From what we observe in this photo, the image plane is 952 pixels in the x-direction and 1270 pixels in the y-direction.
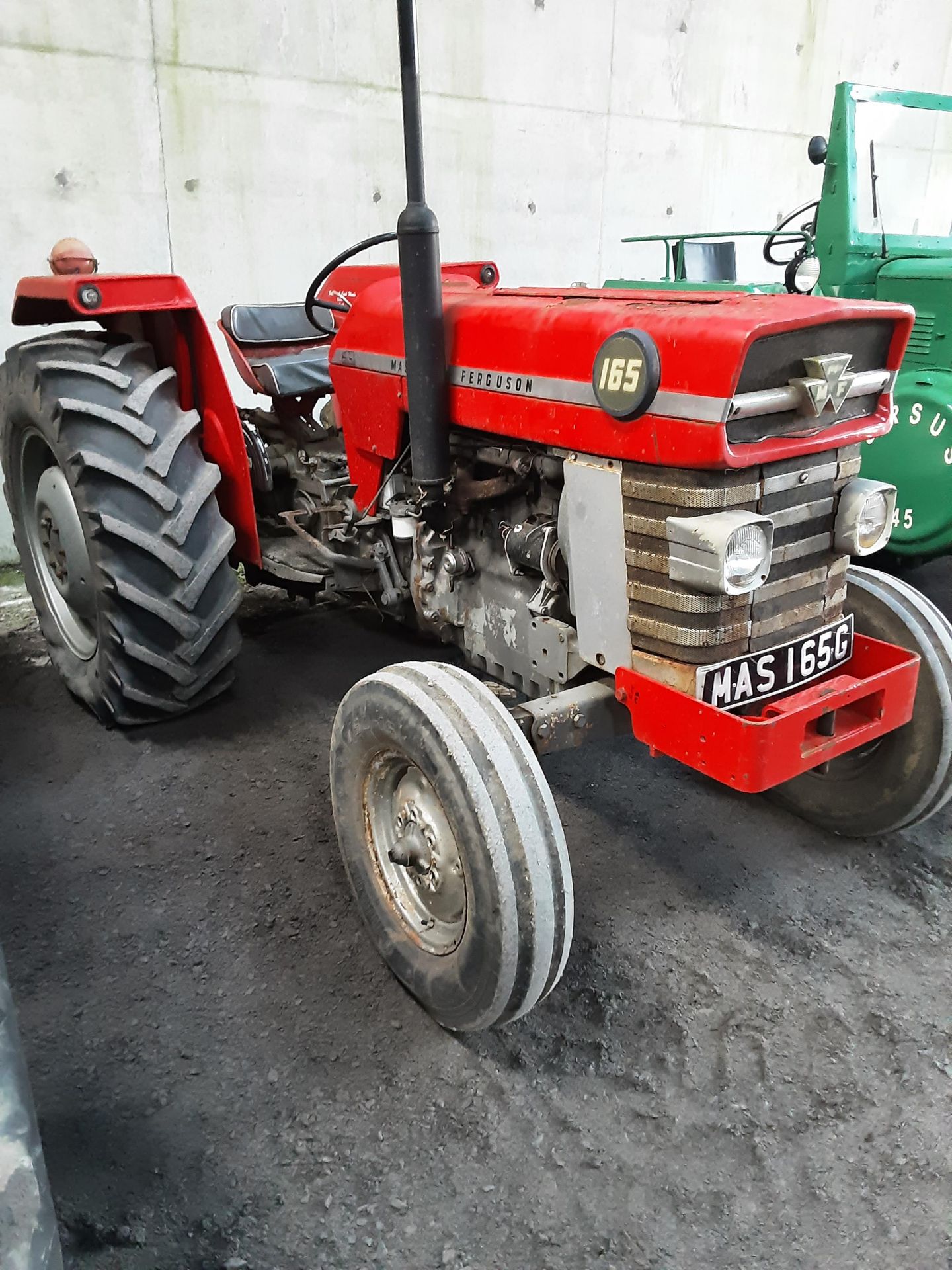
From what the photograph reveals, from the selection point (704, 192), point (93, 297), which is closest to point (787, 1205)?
point (93, 297)

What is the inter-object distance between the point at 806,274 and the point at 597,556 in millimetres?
2092

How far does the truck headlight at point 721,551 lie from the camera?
1.62 meters

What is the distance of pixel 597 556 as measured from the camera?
1866 mm

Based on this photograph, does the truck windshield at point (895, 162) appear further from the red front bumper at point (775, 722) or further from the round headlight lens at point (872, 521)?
the red front bumper at point (775, 722)

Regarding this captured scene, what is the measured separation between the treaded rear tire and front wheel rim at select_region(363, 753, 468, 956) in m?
0.95

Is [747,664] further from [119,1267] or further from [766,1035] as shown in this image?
[119,1267]

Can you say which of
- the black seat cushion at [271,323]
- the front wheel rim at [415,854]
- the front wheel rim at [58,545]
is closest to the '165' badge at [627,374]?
the front wheel rim at [415,854]

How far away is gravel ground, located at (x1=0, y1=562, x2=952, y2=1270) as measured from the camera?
1.49m

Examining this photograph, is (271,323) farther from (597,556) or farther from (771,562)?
(771,562)

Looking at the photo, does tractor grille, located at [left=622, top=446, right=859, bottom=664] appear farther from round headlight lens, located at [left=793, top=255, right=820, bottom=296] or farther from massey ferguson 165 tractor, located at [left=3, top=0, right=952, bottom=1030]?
round headlight lens, located at [left=793, top=255, right=820, bottom=296]

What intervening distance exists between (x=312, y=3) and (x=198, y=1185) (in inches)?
192

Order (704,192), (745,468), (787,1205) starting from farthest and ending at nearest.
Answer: (704,192) → (745,468) → (787,1205)

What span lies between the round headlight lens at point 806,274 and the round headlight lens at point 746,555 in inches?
80.9

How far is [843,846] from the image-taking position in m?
2.42
